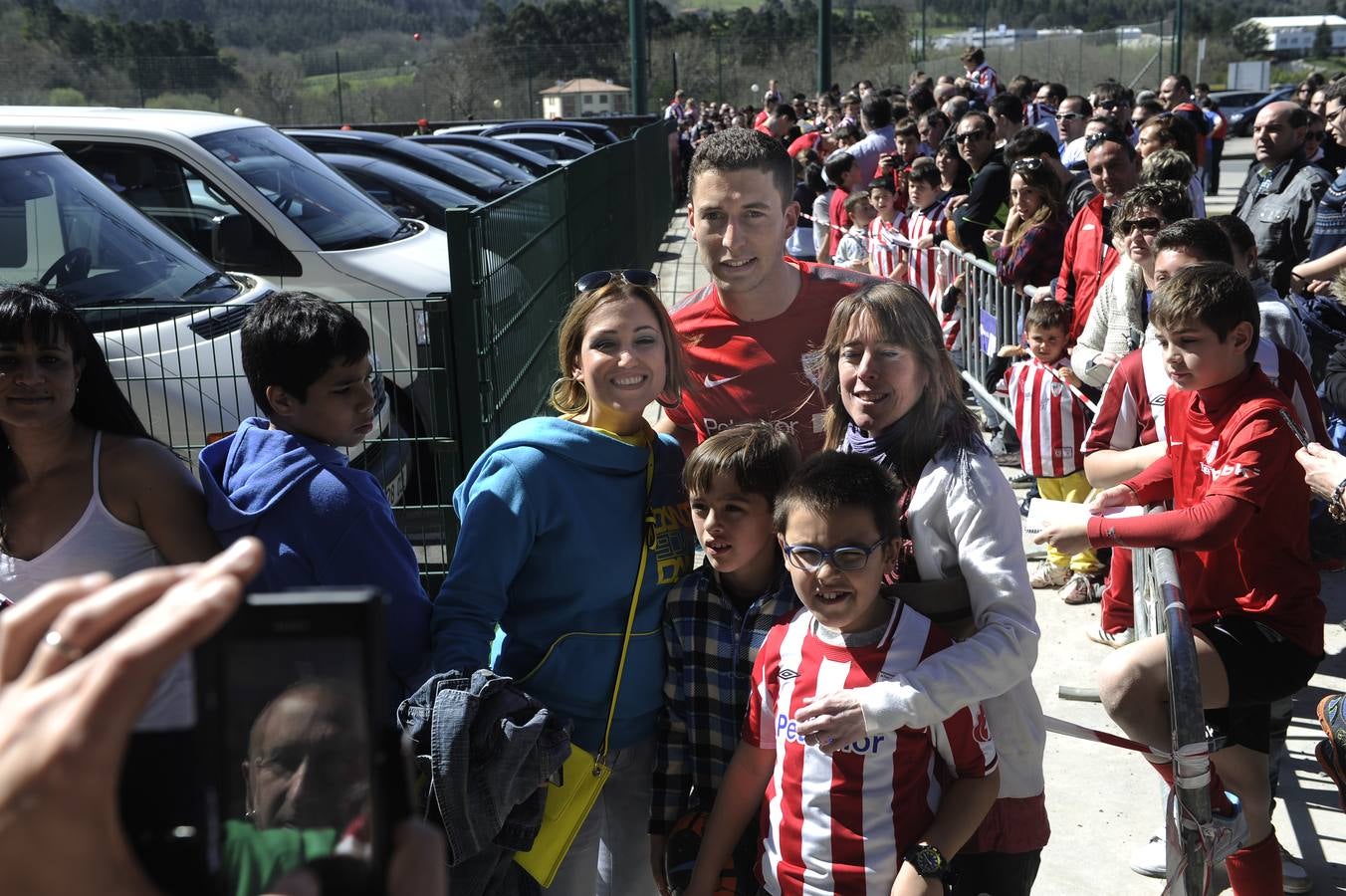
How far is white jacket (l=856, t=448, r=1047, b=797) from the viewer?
2273 millimetres

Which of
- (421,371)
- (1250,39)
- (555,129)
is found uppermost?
(1250,39)

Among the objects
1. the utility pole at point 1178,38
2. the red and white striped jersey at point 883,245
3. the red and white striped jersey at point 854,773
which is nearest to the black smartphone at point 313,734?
the red and white striped jersey at point 854,773

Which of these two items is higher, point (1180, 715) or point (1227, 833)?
point (1180, 715)

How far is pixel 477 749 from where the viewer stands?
2.34 m

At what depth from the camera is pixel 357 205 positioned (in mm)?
8078

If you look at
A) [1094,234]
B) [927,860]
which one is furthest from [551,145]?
[927,860]

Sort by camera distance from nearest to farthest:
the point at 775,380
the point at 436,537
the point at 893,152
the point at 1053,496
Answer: the point at 775,380 → the point at 436,537 → the point at 1053,496 → the point at 893,152

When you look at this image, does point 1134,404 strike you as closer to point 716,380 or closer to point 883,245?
point 716,380

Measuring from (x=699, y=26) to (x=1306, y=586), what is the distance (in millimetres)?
68313

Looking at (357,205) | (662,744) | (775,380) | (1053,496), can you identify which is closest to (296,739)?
(662,744)

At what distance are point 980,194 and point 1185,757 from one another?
665 centimetres

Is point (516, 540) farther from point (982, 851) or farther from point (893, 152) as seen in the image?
point (893, 152)

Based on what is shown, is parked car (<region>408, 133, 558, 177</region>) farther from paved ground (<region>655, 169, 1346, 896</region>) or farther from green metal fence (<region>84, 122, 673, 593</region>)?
paved ground (<region>655, 169, 1346, 896</region>)

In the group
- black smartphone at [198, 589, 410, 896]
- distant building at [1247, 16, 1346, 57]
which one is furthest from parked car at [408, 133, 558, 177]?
distant building at [1247, 16, 1346, 57]
